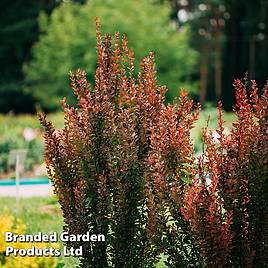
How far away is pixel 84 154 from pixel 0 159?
12111 millimetres

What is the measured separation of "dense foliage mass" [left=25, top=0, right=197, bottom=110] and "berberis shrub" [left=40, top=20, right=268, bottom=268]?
2628 centimetres

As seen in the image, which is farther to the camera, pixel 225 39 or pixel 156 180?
pixel 225 39

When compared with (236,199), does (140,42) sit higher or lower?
higher

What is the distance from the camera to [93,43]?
32.6m

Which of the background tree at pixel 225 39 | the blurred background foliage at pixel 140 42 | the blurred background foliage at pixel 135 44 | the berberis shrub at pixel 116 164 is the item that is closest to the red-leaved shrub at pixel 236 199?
the berberis shrub at pixel 116 164

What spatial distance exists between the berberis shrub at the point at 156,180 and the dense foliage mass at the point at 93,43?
26.3 meters

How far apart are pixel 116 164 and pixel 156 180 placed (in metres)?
0.43

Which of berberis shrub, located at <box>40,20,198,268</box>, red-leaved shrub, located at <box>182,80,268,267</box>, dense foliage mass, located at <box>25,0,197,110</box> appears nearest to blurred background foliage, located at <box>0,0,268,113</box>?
dense foliage mass, located at <box>25,0,197,110</box>

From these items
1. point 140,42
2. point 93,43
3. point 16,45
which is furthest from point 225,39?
point 16,45

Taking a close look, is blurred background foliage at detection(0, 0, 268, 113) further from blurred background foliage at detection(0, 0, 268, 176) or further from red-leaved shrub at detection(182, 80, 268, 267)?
red-leaved shrub at detection(182, 80, 268, 267)

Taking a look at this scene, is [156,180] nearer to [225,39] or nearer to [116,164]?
[116,164]

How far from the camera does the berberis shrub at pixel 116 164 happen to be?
4781 millimetres

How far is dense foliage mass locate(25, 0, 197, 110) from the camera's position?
105ft

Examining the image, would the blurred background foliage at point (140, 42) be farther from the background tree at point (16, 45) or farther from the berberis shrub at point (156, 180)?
the berberis shrub at point (156, 180)
